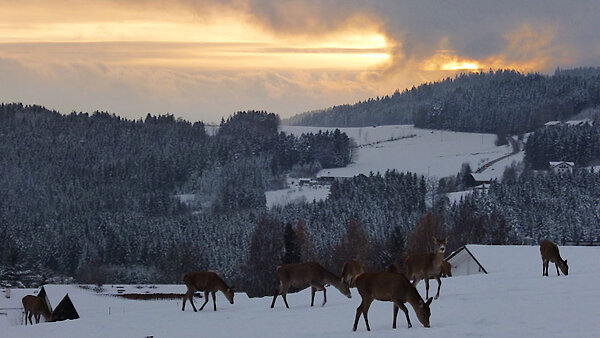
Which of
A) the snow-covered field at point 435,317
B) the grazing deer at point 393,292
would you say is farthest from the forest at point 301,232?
the grazing deer at point 393,292

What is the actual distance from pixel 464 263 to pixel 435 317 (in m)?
28.2

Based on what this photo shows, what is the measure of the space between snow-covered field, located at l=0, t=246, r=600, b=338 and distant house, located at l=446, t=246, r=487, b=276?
12.3 metres

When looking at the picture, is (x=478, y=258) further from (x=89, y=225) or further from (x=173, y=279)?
(x=89, y=225)

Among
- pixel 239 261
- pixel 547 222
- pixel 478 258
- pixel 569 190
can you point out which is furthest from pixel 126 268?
pixel 478 258

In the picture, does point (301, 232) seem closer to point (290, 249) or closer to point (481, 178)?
point (290, 249)

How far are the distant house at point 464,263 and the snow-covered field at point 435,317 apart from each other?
1225cm

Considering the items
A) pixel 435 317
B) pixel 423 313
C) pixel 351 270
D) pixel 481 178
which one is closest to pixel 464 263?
pixel 351 270

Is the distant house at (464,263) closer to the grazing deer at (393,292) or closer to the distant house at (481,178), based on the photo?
the grazing deer at (393,292)

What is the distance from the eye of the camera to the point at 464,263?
49719mm

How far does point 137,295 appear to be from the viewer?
61219 millimetres

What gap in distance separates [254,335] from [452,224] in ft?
355

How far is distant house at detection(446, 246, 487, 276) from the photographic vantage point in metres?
47.8

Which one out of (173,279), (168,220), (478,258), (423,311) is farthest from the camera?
(168,220)

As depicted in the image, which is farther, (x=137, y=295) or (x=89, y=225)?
(x=89, y=225)
